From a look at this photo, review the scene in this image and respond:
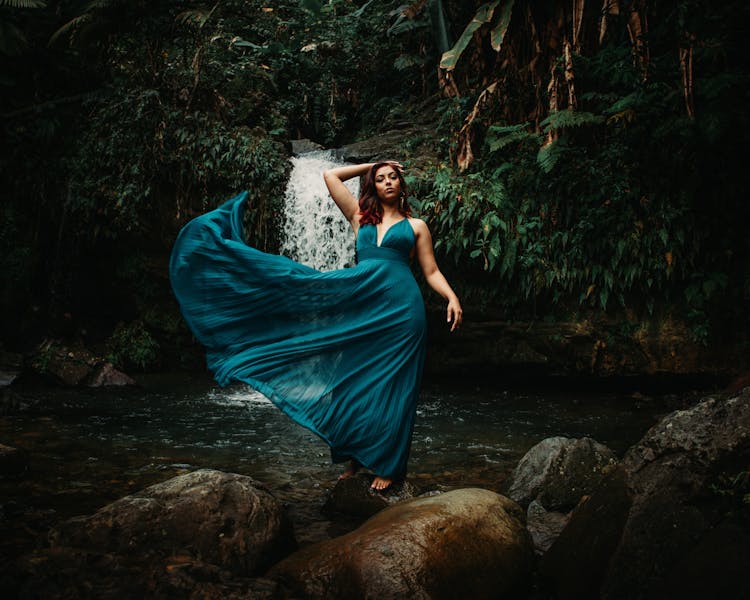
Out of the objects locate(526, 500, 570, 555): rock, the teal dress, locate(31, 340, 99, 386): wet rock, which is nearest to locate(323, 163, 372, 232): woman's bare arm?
the teal dress

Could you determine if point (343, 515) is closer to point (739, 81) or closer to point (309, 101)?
point (739, 81)

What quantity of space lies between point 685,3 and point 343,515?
8161 mm

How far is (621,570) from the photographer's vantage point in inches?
88.1

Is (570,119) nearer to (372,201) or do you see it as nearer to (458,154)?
(458,154)

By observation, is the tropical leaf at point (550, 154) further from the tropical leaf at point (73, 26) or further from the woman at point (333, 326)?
the tropical leaf at point (73, 26)

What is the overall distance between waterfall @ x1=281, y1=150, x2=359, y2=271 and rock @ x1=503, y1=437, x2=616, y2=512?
6.40 metres

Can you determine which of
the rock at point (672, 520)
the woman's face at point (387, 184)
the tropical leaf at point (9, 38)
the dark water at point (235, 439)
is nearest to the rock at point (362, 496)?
the dark water at point (235, 439)

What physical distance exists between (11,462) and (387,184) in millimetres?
3613

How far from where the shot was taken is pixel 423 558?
7.90 ft

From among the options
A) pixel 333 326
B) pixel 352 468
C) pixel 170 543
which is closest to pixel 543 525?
pixel 352 468

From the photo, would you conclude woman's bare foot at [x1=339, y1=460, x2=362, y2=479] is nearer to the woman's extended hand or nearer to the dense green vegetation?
the woman's extended hand

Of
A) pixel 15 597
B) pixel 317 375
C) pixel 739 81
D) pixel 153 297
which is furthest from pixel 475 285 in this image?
pixel 15 597

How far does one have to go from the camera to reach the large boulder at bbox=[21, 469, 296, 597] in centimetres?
238

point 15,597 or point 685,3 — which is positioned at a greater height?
point 685,3
